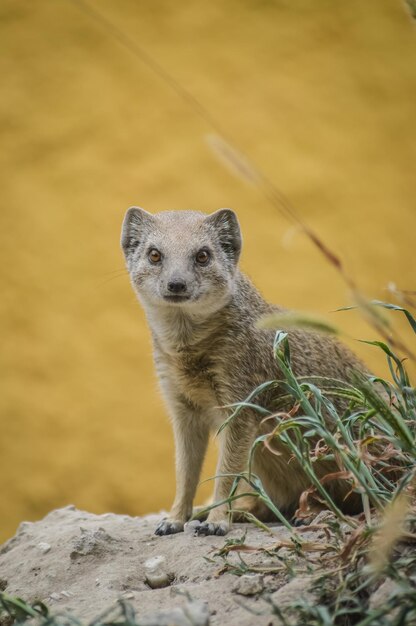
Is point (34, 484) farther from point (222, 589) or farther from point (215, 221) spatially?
point (222, 589)

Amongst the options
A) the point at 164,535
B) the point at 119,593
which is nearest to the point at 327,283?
the point at 164,535

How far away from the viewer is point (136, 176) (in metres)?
4.62

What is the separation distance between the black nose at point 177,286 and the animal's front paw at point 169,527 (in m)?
0.66

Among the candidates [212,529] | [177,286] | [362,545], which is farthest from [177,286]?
[362,545]

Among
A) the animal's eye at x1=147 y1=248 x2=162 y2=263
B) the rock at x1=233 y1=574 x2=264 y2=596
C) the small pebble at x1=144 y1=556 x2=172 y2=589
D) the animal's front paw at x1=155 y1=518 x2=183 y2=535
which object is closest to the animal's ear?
the animal's eye at x1=147 y1=248 x2=162 y2=263

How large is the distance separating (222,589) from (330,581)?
0.83ft

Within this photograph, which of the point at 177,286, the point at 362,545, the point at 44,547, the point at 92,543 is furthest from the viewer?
the point at 177,286

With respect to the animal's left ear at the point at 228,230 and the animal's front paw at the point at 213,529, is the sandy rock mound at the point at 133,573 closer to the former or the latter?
the animal's front paw at the point at 213,529

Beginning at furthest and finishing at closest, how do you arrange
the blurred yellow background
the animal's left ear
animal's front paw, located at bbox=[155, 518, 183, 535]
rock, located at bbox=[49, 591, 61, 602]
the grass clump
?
the blurred yellow background → the animal's left ear → animal's front paw, located at bbox=[155, 518, 183, 535] → rock, located at bbox=[49, 591, 61, 602] → the grass clump

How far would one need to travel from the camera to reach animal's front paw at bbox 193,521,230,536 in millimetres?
2324

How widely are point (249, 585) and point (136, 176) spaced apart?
323cm

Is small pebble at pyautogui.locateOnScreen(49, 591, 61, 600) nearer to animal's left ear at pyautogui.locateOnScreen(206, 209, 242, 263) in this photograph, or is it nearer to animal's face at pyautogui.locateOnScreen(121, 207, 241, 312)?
animal's face at pyautogui.locateOnScreen(121, 207, 241, 312)

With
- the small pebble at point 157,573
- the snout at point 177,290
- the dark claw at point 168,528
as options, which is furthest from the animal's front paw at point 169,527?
the snout at point 177,290

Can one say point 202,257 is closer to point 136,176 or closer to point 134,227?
point 134,227
